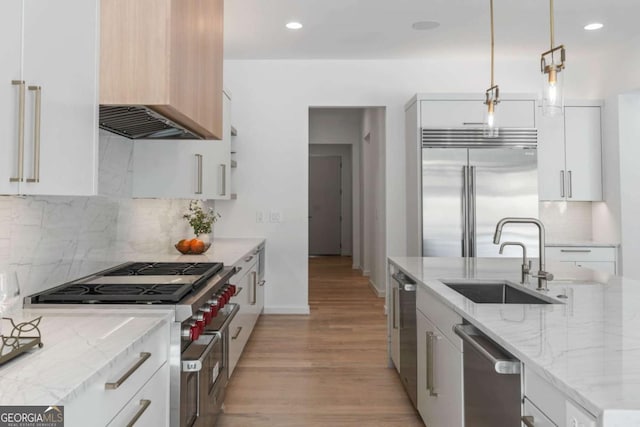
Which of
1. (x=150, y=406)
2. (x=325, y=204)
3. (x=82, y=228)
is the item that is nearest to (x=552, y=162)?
(x=82, y=228)

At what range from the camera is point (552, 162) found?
4988mm

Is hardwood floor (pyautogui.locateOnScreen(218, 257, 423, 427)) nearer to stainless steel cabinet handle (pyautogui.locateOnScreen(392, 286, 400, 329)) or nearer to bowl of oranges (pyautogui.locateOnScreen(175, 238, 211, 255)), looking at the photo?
stainless steel cabinet handle (pyautogui.locateOnScreen(392, 286, 400, 329))

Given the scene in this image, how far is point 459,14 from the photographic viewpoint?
403 cm

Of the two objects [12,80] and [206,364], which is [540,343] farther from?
[12,80]

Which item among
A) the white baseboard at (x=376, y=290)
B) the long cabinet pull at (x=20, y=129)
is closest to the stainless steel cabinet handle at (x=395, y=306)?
the long cabinet pull at (x=20, y=129)

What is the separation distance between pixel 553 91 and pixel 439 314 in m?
1.16

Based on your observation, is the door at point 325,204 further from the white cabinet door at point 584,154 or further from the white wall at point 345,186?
the white cabinet door at point 584,154

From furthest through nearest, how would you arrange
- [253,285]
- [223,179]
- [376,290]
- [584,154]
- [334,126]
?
[334,126], [376,290], [584,154], [253,285], [223,179]

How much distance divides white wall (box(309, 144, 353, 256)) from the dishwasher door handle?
894cm

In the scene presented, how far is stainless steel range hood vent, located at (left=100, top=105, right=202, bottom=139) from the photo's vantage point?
6.64 feet

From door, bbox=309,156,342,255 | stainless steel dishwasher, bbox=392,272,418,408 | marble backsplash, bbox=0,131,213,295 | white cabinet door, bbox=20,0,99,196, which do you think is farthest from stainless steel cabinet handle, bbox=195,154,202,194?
door, bbox=309,156,342,255

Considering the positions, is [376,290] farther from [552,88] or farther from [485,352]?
[485,352]

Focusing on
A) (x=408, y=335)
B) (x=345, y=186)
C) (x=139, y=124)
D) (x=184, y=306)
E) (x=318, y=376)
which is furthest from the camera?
(x=345, y=186)

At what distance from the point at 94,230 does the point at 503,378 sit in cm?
201
